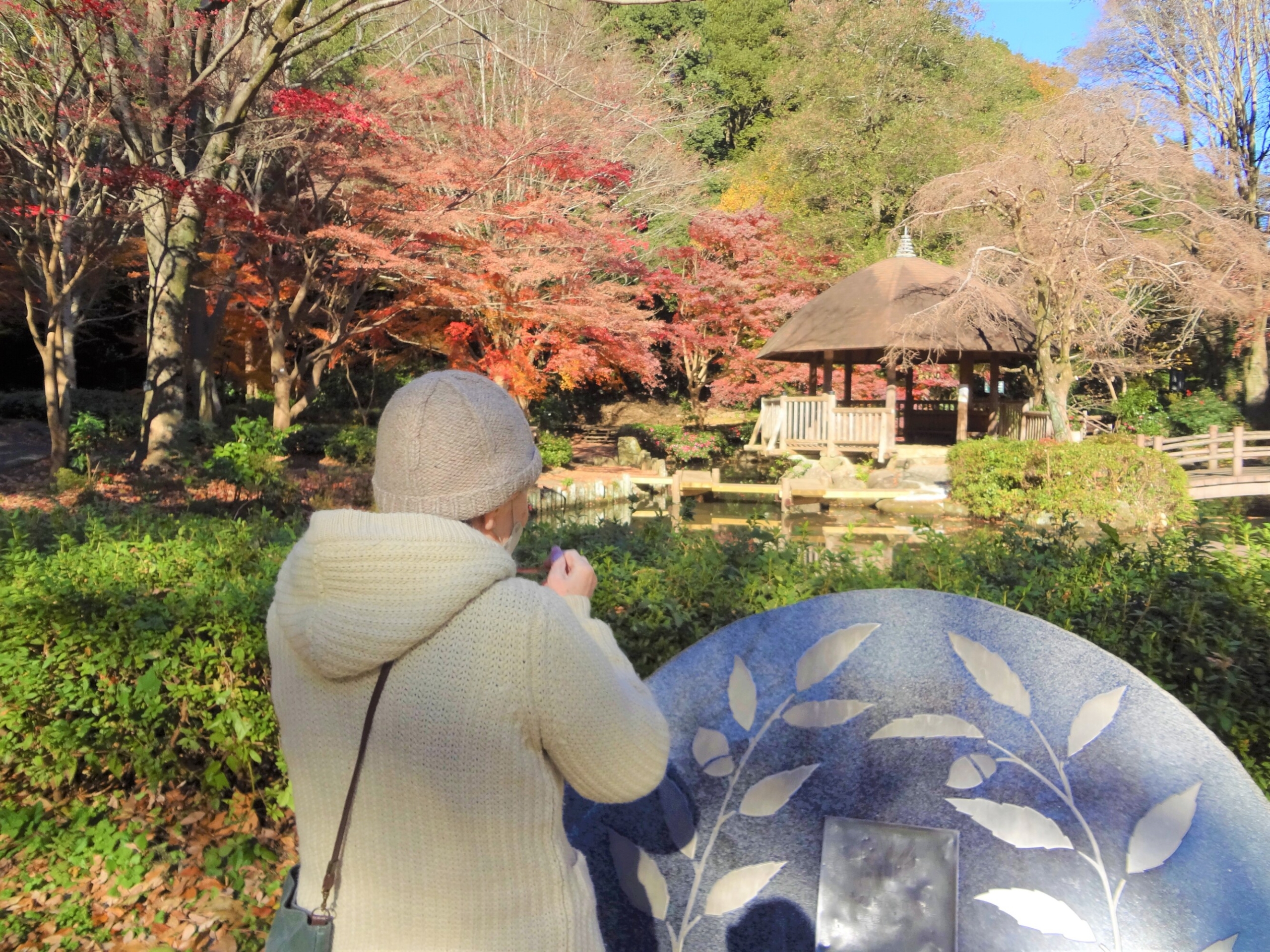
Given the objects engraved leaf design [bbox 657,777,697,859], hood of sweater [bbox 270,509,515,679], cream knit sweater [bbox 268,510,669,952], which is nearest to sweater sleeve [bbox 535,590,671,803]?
cream knit sweater [bbox 268,510,669,952]

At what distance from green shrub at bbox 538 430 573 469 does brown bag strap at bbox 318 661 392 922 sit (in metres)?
18.4

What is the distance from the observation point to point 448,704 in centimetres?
120

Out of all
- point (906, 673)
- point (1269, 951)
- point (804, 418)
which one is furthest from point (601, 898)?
point (804, 418)

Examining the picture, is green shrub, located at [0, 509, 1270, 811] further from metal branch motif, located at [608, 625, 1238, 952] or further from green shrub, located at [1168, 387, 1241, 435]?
green shrub, located at [1168, 387, 1241, 435]

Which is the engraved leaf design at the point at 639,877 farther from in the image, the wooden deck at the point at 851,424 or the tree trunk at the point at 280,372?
the wooden deck at the point at 851,424

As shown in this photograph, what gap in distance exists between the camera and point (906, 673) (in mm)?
2371

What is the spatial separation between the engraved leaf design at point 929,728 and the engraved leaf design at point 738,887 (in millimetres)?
402

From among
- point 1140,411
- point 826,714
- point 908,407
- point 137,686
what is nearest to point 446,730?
point 826,714

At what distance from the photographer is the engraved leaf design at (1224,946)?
1942 mm

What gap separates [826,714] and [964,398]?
16.9m

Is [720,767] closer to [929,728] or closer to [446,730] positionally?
[929,728]

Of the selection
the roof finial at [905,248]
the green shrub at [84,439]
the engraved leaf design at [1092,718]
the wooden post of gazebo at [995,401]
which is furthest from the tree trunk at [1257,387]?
the engraved leaf design at [1092,718]

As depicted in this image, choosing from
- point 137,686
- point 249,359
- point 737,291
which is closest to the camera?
point 137,686

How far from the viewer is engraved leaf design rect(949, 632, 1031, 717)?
2291 millimetres
